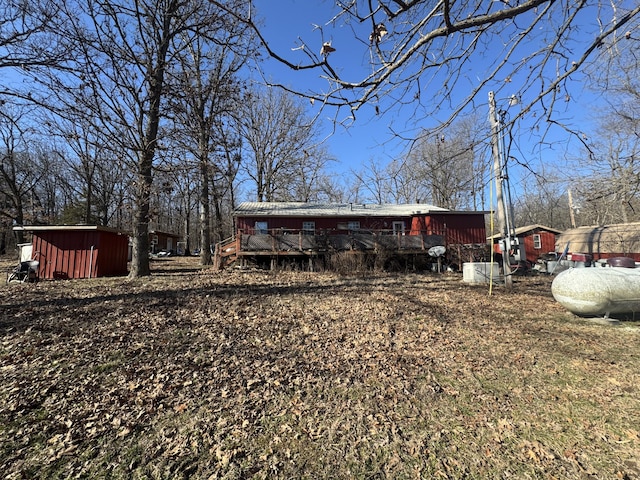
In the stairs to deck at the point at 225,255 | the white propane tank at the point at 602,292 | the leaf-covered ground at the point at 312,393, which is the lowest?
the leaf-covered ground at the point at 312,393

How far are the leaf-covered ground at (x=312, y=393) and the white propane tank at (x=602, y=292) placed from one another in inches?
13.7

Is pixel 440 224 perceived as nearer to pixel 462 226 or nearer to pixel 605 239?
pixel 462 226

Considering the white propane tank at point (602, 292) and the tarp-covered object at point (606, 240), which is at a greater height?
the tarp-covered object at point (606, 240)

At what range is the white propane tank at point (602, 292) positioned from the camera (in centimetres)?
621

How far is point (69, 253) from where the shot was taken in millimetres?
12242

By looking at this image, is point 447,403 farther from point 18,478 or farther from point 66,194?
point 66,194

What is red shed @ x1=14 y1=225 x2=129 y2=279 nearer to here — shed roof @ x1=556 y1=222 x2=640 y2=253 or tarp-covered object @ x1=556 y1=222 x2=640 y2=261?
tarp-covered object @ x1=556 y1=222 x2=640 y2=261

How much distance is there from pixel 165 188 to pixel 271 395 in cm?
863

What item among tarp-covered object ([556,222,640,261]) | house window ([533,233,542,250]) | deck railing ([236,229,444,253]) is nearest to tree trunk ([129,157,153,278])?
deck railing ([236,229,444,253])

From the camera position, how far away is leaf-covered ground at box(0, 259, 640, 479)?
2.66 meters

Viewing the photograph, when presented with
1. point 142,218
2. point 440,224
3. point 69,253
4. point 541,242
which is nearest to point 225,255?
point 142,218

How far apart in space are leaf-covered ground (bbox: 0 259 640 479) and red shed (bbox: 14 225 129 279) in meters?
5.73

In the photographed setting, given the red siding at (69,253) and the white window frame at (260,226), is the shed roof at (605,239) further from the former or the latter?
the red siding at (69,253)

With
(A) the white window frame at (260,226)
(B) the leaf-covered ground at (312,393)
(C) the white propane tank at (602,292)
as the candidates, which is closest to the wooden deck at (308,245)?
(A) the white window frame at (260,226)
